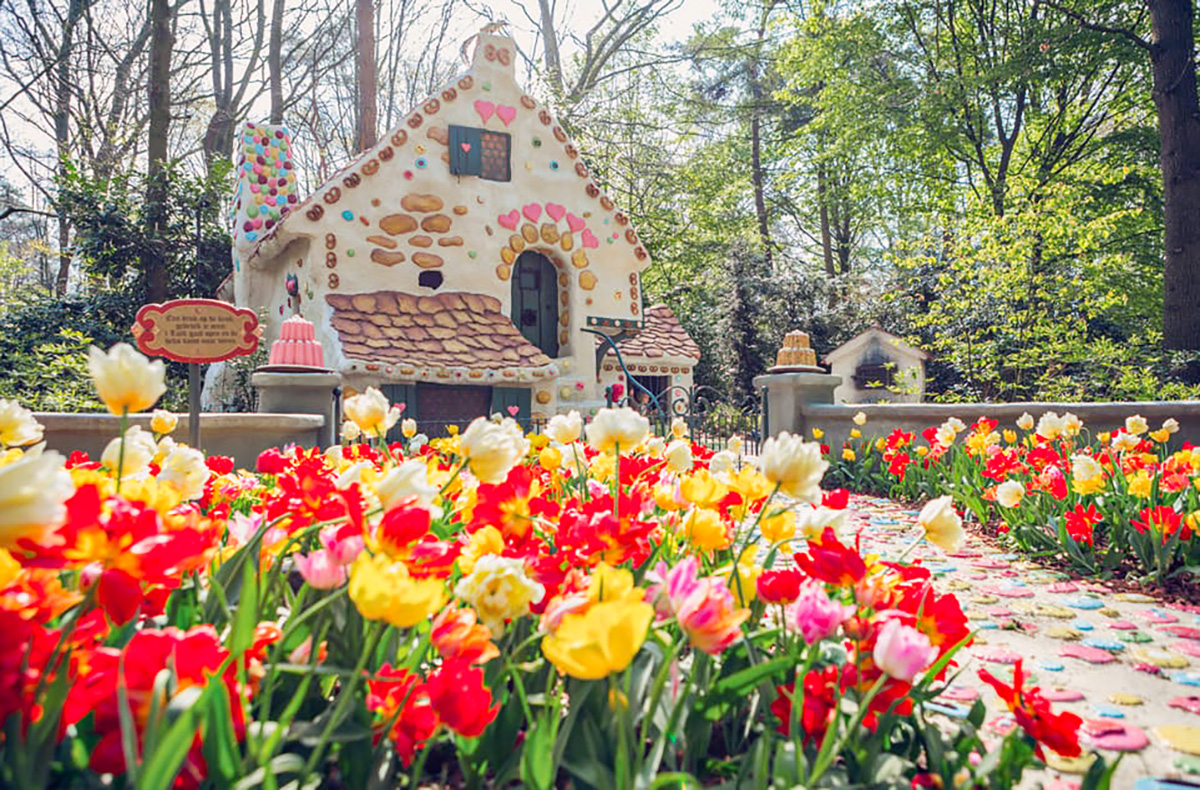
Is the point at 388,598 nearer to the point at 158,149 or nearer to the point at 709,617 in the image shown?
the point at 709,617

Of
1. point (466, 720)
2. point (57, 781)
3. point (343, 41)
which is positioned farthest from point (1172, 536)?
point (343, 41)

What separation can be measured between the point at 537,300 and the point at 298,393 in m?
5.81

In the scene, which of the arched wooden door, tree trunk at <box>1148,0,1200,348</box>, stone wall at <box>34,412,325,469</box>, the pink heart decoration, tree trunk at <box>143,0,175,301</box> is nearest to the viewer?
stone wall at <box>34,412,325,469</box>

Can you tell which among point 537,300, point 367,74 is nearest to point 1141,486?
point 537,300

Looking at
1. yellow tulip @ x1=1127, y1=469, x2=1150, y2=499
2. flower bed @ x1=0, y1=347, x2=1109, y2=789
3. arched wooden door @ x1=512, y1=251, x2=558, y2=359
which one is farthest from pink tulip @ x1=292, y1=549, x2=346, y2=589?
arched wooden door @ x1=512, y1=251, x2=558, y2=359

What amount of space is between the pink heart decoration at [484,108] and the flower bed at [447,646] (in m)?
10.00

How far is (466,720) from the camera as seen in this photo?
0.97 m

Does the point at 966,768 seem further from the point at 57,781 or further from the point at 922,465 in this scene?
the point at 922,465

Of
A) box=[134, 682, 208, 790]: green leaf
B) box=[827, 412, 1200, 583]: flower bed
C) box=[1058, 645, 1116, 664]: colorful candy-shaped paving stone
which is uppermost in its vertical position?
box=[134, 682, 208, 790]: green leaf

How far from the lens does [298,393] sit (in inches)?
249

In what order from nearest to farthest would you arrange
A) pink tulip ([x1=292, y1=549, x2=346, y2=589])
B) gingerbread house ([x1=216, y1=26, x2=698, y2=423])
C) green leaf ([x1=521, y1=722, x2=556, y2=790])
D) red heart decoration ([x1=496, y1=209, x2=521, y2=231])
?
green leaf ([x1=521, y1=722, x2=556, y2=790]) < pink tulip ([x1=292, y1=549, x2=346, y2=589]) < gingerbread house ([x1=216, y1=26, x2=698, y2=423]) < red heart decoration ([x1=496, y1=209, x2=521, y2=231])

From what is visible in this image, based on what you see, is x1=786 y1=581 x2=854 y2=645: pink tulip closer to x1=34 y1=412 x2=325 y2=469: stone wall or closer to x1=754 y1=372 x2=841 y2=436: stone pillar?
x1=34 y1=412 x2=325 y2=469: stone wall

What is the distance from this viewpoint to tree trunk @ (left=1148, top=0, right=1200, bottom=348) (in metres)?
8.68

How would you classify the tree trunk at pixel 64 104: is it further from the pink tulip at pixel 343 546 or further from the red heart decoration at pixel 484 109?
the pink tulip at pixel 343 546
